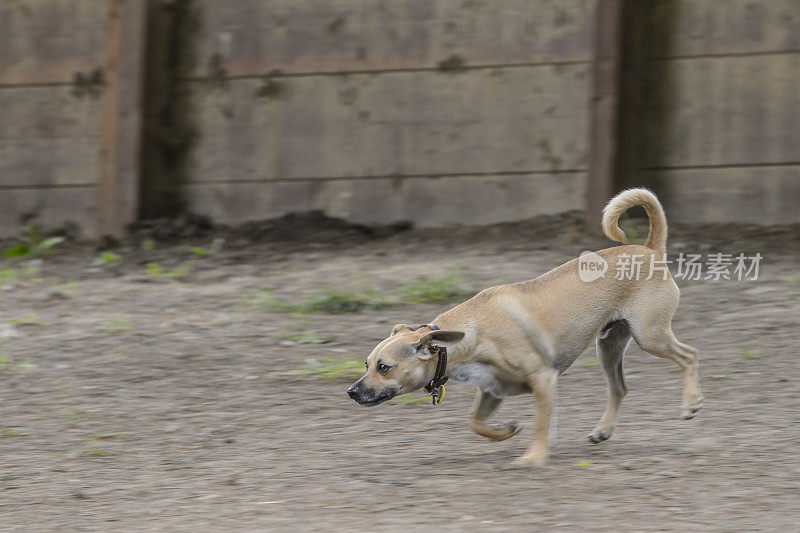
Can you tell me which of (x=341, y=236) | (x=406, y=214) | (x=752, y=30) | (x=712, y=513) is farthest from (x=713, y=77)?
(x=712, y=513)

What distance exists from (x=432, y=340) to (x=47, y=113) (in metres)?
6.21

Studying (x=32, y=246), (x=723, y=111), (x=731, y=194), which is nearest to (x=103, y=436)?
(x=32, y=246)

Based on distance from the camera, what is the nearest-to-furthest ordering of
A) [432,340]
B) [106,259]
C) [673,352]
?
[432,340] → [673,352] → [106,259]

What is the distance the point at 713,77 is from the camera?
7758 millimetres

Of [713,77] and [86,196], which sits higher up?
[713,77]

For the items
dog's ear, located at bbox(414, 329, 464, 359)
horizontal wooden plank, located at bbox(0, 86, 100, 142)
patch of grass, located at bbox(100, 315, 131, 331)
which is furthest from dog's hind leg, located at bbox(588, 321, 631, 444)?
horizontal wooden plank, located at bbox(0, 86, 100, 142)

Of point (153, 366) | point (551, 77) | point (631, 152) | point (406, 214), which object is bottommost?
point (153, 366)

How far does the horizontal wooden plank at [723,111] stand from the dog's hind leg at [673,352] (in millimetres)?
3590

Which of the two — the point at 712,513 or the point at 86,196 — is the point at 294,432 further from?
the point at 86,196

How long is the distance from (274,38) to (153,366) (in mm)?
3829

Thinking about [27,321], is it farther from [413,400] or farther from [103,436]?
[413,400]

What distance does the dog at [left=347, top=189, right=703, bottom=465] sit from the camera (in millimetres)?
4191

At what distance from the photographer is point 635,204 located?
4.70 meters

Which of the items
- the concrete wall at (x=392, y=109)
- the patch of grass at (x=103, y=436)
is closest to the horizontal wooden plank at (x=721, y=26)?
the concrete wall at (x=392, y=109)
